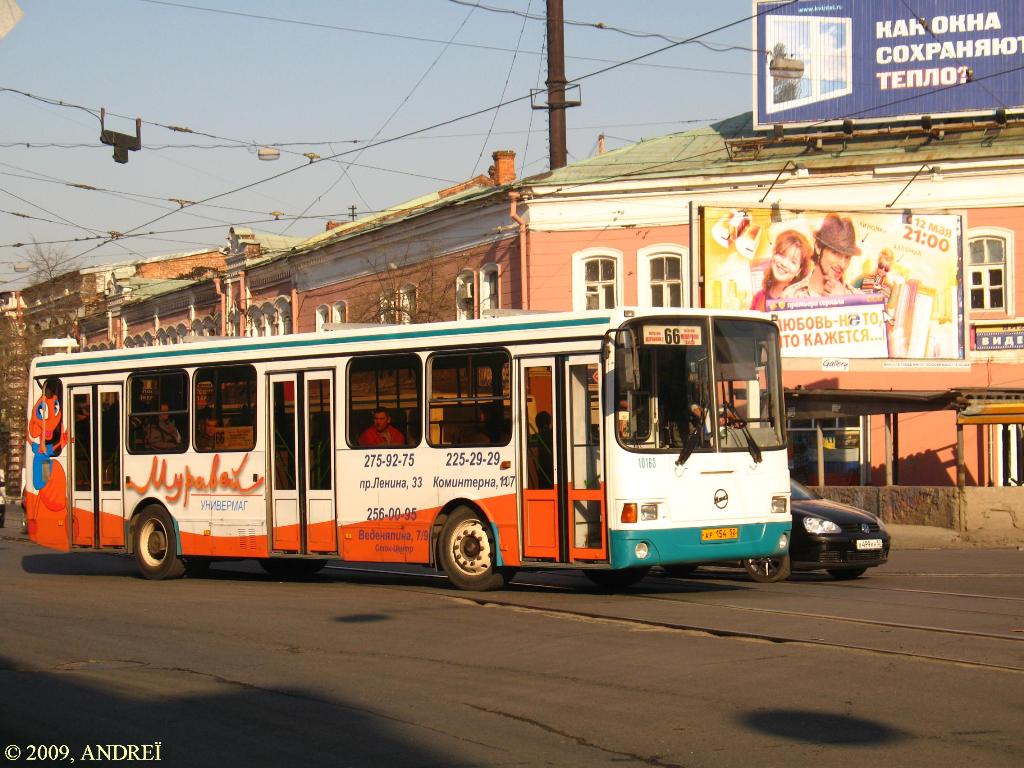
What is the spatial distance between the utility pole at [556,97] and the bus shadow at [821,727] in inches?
1413

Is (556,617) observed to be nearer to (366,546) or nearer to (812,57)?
(366,546)

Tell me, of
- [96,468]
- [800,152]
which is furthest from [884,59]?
[96,468]

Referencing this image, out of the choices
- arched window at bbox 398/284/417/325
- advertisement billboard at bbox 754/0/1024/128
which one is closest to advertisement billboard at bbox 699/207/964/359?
advertisement billboard at bbox 754/0/1024/128

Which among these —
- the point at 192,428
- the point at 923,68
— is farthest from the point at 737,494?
the point at 923,68

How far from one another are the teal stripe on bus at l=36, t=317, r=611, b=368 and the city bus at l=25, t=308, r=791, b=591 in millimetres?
23

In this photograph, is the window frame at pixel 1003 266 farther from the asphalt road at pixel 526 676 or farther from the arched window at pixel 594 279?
the asphalt road at pixel 526 676

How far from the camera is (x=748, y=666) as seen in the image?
32.2 feet

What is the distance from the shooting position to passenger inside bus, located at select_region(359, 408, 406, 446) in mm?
16062

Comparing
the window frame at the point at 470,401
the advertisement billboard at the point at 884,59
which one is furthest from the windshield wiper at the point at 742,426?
the advertisement billboard at the point at 884,59

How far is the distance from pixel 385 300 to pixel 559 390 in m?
24.3

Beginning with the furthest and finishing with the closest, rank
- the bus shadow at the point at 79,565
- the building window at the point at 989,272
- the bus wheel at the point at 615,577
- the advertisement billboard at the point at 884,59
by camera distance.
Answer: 1. the advertisement billboard at the point at 884,59
2. the building window at the point at 989,272
3. the bus shadow at the point at 79,565
4. the bus wheel at the point at 615,577

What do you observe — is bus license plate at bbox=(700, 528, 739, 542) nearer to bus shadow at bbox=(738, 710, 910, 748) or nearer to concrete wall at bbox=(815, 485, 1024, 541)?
bus shadow at bbox=(738, 710, 910, 748)

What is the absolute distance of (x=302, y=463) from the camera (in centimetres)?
1686

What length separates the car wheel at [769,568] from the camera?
17016 mm
